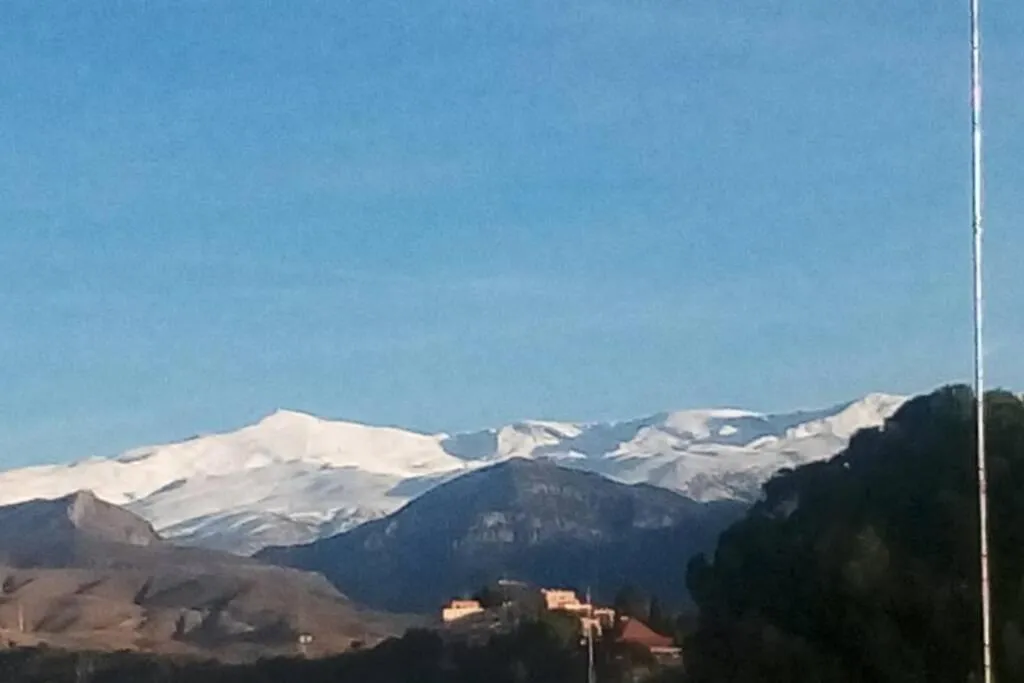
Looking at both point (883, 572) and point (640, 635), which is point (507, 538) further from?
point (883, 572)

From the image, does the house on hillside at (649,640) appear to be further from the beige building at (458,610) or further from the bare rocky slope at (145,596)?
the bare rocky slope at (145,596)

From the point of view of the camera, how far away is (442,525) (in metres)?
81.5

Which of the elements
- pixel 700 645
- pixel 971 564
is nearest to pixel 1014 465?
pixel 971 564

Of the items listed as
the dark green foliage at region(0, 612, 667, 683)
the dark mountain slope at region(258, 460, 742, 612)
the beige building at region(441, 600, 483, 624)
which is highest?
the dark mountain slope at region(258, 460, 742, 612)

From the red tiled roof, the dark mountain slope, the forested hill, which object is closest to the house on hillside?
the red tiled roof

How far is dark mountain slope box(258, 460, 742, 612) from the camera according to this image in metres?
64.2

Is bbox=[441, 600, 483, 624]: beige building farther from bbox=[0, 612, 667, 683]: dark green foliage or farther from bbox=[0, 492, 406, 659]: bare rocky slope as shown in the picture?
bbox=[0, 612, 667, 683]: dark green foliage

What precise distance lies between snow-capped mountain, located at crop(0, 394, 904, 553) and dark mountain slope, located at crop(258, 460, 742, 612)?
→ 6.76 meters

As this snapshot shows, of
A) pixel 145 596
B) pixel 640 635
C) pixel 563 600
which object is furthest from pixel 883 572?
pixel 145 596

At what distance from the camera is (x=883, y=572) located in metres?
21.6

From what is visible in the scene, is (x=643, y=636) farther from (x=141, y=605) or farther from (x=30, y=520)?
(x=30, y=520)

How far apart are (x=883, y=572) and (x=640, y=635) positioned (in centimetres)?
1655

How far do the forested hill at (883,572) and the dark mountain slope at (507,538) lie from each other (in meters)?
31.0

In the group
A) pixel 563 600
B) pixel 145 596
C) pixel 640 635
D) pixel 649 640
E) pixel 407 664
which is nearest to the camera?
pixel 649 640
